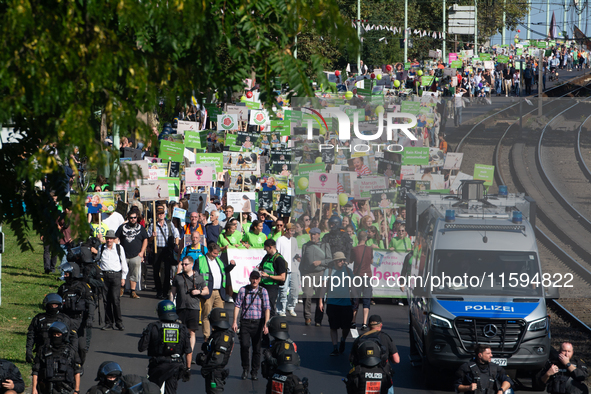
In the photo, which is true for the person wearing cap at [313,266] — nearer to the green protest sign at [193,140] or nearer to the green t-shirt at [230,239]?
the green t-shirt at [230,239]

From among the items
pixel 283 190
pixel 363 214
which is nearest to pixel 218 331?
pixel 363 214

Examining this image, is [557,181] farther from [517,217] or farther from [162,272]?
[162,272]

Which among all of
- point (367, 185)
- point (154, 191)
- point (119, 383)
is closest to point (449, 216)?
point (367, 185)

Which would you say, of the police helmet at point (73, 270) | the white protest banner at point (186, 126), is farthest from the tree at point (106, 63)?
the white protest banner at point (186, 126)

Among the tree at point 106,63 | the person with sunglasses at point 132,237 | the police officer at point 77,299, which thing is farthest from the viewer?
the person with sunglasses at point 132,237

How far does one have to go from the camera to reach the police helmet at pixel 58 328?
939 cm

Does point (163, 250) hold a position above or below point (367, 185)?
below

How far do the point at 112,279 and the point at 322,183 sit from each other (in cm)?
584

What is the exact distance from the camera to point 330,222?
16.4 metres

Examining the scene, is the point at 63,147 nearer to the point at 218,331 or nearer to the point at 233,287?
the point at 218,331

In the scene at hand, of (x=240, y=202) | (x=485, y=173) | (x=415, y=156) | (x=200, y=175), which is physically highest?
(x=415, y=156)

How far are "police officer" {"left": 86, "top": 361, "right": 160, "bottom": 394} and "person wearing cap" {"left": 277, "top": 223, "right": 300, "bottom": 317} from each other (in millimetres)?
7945

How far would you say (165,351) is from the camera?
32.3 ft

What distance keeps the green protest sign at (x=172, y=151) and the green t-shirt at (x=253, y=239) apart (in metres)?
4.16
